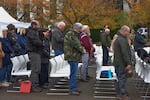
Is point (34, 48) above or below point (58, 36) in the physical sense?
below

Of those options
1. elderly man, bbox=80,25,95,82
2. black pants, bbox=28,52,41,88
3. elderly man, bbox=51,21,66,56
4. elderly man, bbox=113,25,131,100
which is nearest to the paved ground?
black pants, bbox=28,52,41,88

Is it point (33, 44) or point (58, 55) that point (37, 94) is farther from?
point (58, 55)

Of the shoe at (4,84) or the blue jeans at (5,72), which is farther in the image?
the shoe at (4,84)

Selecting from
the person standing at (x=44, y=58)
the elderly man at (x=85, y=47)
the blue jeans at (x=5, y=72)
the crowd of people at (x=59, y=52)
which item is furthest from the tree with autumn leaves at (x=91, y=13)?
the person standing at (x=44, y=58)

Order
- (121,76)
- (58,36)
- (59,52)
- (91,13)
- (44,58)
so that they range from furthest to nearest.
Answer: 1. (91,13)
2. (59,52)
3. (58,36)
4. (44,58)
5. (121,76)

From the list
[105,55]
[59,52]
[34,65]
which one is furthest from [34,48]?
[105,55]

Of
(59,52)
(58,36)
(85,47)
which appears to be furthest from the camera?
(59,52)

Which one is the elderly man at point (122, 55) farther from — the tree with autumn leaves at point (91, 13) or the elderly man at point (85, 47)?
the tree with autumn leaves at point (91, 13)

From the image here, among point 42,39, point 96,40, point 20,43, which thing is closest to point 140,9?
point 96,40

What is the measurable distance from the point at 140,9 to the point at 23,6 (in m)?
12.1

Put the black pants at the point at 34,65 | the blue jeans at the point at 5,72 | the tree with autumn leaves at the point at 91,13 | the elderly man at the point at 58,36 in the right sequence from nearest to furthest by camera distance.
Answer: the black pants at the point at 34,65 → the blue jeans at the point at 5,72 → the elderly man at the point at 58,36 → the tree with autumn leaves at the point at 91,13

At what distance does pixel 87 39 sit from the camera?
1295cm

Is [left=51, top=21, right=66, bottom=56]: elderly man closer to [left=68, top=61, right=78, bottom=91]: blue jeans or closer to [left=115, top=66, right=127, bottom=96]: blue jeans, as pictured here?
[left=68, top=61, right=78, bottom=91]: blue jeans

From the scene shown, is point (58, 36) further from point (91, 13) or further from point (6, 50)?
point (91, 13)
